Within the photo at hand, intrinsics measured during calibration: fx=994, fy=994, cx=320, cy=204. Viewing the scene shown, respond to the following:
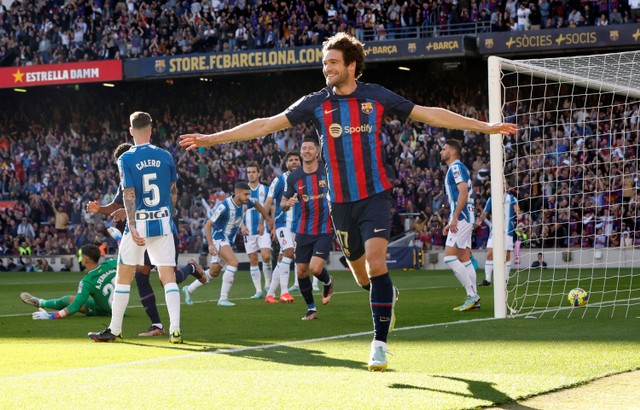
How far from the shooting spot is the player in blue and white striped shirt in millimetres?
12953

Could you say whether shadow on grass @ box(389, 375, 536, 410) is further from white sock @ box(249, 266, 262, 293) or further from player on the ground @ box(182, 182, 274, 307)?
white sock @ box(249, 266, 262, 293)

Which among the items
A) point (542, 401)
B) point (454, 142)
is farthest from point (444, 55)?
point (542, 401)

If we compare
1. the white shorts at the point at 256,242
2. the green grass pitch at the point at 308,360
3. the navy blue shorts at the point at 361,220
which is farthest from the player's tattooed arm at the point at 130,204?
the white shorts at the point at 256,242

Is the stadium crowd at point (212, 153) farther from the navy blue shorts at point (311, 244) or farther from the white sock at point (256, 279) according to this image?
the navy blue shorts at point (311, 244)

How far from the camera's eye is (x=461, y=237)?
44.7 ft

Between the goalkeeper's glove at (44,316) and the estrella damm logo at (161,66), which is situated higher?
the estrella damm logo at (161,66)

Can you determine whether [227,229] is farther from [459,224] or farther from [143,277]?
[143,277]

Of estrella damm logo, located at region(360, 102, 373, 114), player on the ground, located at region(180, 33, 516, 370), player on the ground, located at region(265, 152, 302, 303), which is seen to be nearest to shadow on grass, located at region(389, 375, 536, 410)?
player on the ground, located at region(180, 33, 516, 370)

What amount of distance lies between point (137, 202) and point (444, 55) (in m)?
24.1

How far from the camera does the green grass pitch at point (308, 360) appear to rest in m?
5.72

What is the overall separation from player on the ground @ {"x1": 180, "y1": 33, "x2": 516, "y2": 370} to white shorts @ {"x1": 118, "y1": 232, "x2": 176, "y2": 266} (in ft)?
8.88

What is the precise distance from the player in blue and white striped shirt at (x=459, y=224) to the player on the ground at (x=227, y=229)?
3201mm

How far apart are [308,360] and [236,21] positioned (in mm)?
30352

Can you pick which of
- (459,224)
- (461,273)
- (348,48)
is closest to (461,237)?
(459,224)
